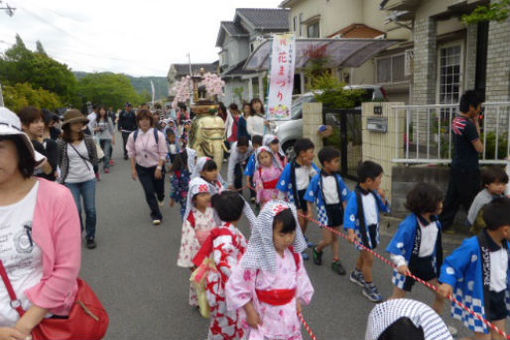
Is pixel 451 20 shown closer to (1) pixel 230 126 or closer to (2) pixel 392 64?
(2) pixel 392 64

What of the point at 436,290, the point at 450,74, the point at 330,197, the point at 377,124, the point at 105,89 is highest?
the point at 105,89

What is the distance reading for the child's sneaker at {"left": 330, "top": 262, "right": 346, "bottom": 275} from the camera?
455 centimetres

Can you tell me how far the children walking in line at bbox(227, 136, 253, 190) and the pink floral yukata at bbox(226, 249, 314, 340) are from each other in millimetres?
4237

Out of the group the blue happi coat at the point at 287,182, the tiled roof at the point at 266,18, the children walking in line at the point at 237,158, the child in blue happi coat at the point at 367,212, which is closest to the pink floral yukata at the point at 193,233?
the child in blue happi coat at the point at 367,212

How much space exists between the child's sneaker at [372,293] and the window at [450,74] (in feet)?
28.3

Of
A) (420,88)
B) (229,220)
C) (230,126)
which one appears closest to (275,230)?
(229,220)

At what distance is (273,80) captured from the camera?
25.8 ft

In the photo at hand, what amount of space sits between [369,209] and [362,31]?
14.7m

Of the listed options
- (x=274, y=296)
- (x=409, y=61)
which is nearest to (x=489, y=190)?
(x=274, y=296)

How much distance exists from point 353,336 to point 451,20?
32.6 ft

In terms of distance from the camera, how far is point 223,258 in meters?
2.87

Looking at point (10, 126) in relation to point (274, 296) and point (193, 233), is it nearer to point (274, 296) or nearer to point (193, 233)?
point (274, 296)

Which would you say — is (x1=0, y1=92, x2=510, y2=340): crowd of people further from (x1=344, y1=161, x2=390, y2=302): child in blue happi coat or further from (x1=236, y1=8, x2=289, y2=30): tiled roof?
(x1=236, y1=8, x2=289, y2=30): tiled roof

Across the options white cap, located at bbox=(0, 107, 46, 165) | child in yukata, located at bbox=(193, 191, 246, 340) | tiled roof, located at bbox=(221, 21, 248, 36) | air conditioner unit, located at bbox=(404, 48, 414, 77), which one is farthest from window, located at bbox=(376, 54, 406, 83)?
tiled roof, located at bbox=(221, 21, 248, 36)
